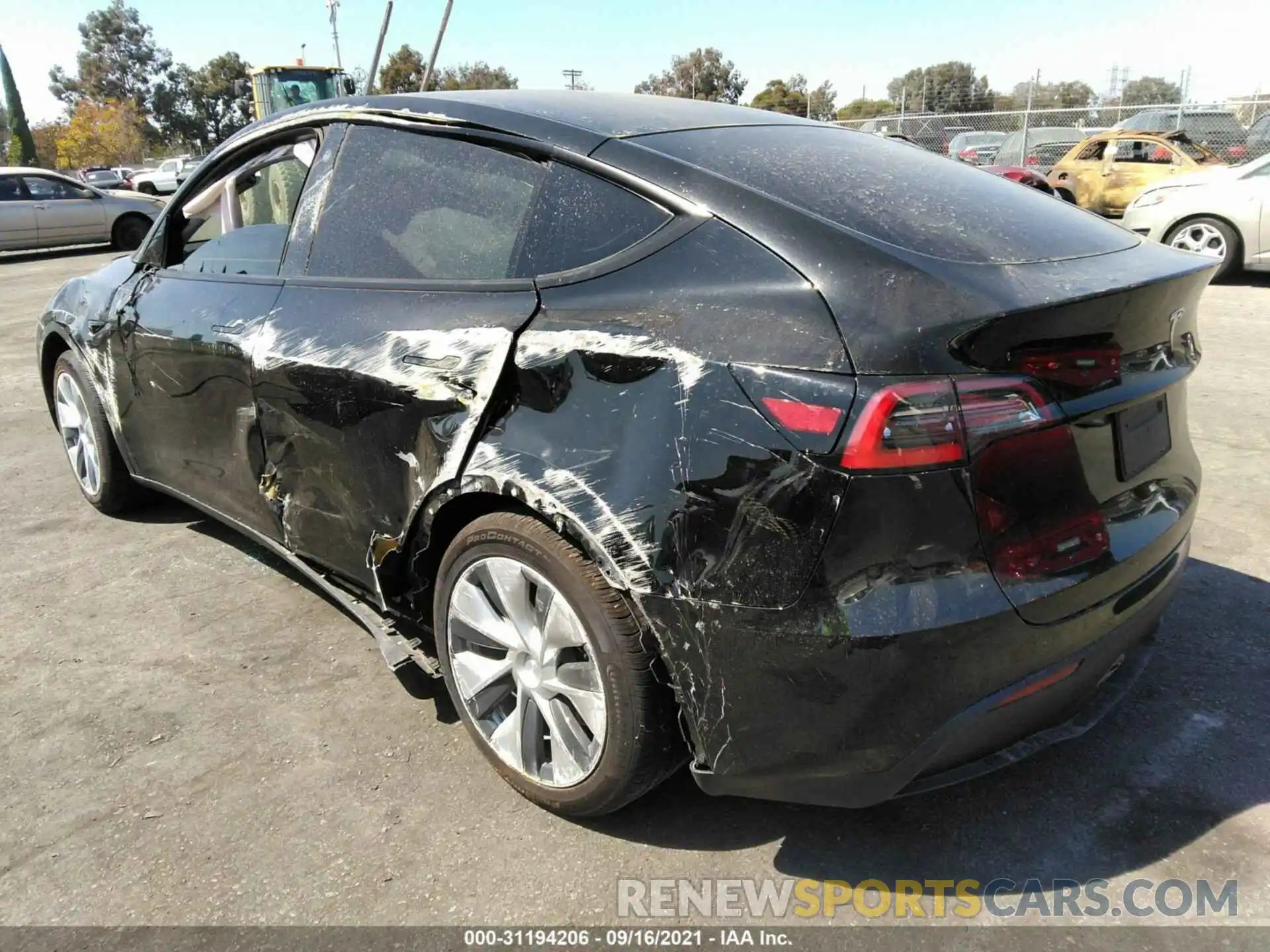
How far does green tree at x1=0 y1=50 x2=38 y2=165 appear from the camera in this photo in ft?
151

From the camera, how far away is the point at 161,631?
341 centimetres

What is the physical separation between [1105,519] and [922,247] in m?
0.72

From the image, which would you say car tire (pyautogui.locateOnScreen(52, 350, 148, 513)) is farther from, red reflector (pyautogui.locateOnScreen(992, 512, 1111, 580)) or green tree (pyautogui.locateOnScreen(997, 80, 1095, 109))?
green tree (pyautogui.locateOnScreen(997, 80, 1095, 109))

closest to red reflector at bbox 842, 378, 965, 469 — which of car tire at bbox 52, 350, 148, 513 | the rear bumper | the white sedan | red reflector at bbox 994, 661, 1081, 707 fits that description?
the rear bumper

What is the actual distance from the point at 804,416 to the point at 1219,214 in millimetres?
10020

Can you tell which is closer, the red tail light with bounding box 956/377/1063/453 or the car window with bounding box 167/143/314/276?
the red tail light with bounding box 956/377/1063/453

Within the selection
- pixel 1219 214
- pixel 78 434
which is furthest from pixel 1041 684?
pixel 1219 214

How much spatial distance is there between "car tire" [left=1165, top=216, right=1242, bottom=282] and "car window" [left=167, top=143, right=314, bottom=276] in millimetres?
9315

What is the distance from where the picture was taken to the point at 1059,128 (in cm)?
2223

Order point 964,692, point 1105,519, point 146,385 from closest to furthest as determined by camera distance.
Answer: point 964,692
point 1105,519
point 146,385

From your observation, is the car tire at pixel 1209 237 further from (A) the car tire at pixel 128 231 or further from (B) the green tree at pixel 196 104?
(B) the green tree at pixel 196 104

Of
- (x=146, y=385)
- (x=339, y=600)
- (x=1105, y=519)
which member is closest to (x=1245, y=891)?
(x=1105, y=519)

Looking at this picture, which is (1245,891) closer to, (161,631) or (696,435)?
(696,435)

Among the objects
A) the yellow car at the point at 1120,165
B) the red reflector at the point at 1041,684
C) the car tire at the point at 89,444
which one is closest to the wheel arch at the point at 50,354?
the car tire at the point at 89,444
